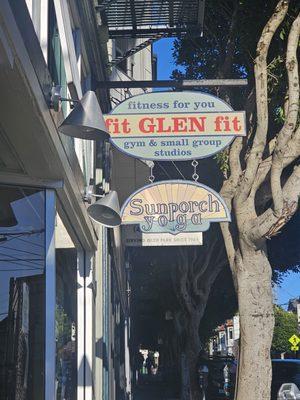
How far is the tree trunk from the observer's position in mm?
8711

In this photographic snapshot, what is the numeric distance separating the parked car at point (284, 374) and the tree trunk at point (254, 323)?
501cm

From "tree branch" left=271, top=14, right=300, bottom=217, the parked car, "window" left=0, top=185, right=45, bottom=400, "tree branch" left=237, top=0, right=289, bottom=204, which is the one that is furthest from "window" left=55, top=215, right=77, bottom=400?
the parked car

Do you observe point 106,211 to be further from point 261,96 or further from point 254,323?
point 261,96

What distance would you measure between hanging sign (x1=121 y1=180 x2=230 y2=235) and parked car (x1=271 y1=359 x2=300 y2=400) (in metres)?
7.04

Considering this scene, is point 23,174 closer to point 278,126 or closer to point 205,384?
point 278,126

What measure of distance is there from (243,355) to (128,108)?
3901 millimetres

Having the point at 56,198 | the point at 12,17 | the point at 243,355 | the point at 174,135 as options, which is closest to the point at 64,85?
the point at 56,198

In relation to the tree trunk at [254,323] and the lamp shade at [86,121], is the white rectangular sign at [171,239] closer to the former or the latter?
the tree trunk at [254,323]

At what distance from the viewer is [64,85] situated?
6.04 metres

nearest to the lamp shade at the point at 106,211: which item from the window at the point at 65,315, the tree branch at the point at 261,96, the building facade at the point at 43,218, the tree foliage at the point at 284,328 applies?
the building facade at the point at 43,218

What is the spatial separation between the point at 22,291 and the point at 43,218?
60cm

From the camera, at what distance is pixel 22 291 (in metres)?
5.09

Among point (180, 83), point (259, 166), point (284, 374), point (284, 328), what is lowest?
point (284, 374)

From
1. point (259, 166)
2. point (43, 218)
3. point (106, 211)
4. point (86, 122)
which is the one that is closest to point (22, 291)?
point (43, 218)
